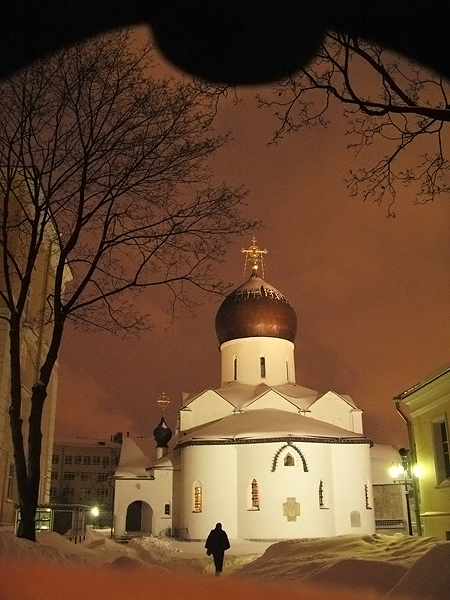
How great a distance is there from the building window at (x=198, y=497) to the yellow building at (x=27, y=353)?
29.7ft

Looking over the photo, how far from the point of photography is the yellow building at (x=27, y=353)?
66.8 ft

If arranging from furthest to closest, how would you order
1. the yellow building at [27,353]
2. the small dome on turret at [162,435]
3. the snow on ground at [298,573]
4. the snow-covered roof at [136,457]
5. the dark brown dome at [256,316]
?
the small dome on turret at [162,435] → the snow-covered roof at [136,457] → the dark brown dome at [256,316] → the yellow building at [27,353] → the snow on ground at [298,573]

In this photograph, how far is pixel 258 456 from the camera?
32938 mm

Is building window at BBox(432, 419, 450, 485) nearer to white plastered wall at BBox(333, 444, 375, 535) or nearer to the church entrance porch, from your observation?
white plastered wall at BBox(333, 444, 375, 535)

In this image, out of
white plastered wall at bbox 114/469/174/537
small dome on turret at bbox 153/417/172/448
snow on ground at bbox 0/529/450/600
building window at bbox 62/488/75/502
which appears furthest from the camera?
building window at bbox 62/488/75/502

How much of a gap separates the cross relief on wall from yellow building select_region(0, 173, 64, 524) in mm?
11927

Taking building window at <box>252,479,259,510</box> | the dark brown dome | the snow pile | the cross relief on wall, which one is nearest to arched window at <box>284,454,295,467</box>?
the cross relief on wall

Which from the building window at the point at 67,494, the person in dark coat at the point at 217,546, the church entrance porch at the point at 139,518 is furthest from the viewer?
the building window at the point at 67,494

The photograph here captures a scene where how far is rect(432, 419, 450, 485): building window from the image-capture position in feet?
52.7

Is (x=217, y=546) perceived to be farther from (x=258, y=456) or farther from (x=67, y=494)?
(x=67, y=494)

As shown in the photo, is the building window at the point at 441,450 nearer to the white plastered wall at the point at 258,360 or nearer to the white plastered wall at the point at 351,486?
the white plastered wall at the point at 351,486

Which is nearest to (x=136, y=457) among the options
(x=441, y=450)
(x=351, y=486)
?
(x=351, y=486)

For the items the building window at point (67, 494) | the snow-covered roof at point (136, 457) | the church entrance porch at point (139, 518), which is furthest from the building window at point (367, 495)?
the building window at point (67, 494)

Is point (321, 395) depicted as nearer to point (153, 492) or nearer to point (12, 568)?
point (153, 492)
